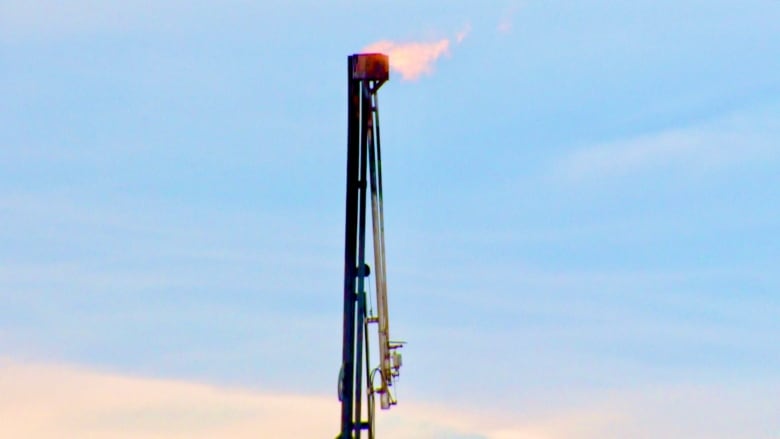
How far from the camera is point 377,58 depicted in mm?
54188

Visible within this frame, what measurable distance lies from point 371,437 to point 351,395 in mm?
976

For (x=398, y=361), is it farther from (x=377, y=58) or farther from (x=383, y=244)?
(x=377, y=58)

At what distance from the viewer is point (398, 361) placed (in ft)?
177

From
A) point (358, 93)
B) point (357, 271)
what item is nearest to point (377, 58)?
point (358, 93)

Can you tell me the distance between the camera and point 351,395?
176 ft

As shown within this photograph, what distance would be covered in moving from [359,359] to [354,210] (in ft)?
10.3

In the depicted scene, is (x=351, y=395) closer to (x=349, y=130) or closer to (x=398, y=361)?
(x=398, y=361)

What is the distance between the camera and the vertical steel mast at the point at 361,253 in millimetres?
53812

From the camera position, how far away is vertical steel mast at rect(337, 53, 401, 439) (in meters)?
53.8

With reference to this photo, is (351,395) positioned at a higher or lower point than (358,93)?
lower

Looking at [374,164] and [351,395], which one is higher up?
[374,164]

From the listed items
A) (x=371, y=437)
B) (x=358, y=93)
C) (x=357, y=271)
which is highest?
(x=358, y=93)

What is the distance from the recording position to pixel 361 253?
5431cm

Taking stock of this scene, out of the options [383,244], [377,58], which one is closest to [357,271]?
[383,244]
